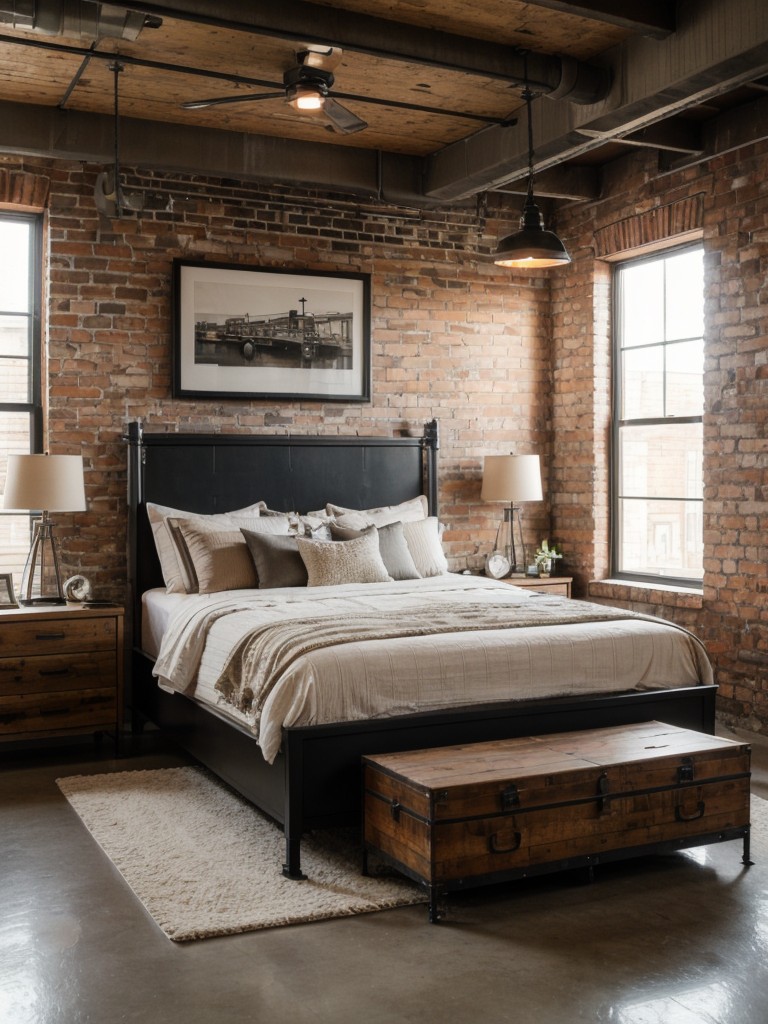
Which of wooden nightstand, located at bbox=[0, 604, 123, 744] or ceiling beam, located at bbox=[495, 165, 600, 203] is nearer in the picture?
wooden nightstand, located at bbox=[0, 604, 123, 744]

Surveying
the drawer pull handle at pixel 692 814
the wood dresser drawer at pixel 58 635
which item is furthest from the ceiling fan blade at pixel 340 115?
the drawer pull handle at pixel 692 814

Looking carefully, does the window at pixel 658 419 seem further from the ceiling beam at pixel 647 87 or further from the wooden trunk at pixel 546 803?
the wooden trunk at pixel 546 803

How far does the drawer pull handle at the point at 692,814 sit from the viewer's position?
3.92 m

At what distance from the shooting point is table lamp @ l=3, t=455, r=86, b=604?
5715 millimetres

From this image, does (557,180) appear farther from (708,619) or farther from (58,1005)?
(58,1005)

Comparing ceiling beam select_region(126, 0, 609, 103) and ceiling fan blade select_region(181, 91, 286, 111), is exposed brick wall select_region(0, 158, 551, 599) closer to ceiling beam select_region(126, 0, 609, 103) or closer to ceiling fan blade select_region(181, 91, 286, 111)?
ceiling fan blade select_region(181, 91, 286, 111)

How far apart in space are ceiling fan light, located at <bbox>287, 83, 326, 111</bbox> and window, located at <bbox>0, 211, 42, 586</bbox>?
2.31 meters

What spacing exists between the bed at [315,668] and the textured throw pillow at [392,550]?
0.19 m

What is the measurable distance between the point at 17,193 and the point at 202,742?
3.46 meters

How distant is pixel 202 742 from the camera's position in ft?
16.4

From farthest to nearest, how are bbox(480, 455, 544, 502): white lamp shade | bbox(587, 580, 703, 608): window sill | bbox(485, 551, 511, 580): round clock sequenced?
bbox(485, 551, 511, 580): round clock
bbox(480, 455, 544, 502): white lamp shade
bbox(587, 580, 703, 608): window sill

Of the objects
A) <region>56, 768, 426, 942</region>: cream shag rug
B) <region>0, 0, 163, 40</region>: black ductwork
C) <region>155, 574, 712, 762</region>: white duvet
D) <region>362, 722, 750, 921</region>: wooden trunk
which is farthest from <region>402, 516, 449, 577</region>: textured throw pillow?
<region>0, 0, 163, 40</region>: black ductwork

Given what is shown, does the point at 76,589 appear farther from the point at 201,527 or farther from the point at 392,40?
the point at 392,40

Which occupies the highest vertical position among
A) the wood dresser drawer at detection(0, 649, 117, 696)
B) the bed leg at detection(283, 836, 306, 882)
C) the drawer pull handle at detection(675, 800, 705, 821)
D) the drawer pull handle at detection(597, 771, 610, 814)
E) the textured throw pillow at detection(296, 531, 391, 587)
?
the textured throw pillow at detection(296, 531, 391, 587)
